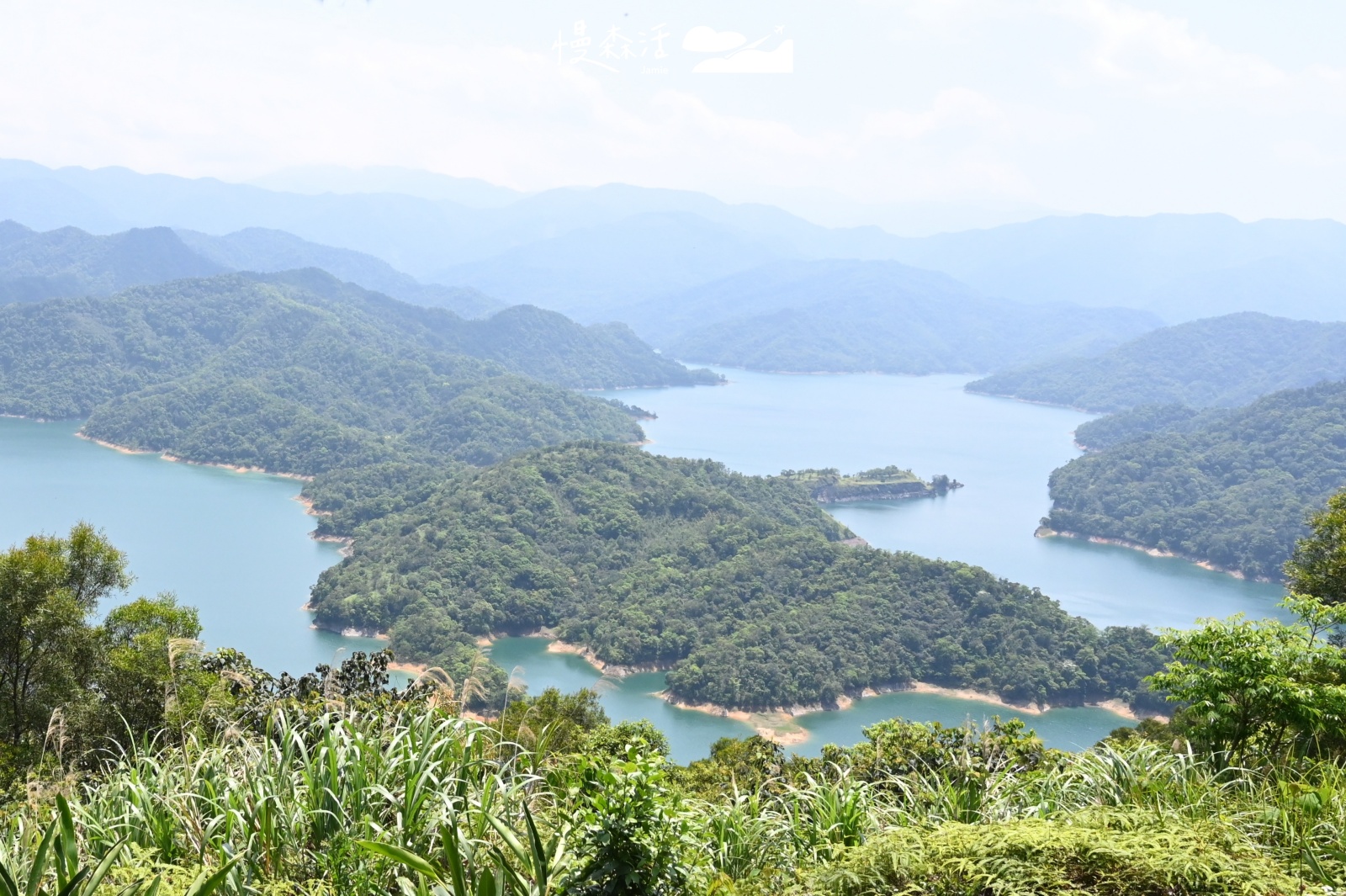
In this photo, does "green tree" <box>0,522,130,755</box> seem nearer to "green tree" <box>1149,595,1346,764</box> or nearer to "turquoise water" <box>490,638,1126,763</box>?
"green tree" <box>1149,595,1346,764</box>

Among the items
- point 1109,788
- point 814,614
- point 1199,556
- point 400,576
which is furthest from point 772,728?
point 1199,556

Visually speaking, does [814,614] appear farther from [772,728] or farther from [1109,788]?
[1109,788]

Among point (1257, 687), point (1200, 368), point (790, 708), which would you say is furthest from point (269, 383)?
point (1200, 368)

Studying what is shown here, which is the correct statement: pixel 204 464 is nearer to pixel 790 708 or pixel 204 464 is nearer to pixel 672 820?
pixel 790 708

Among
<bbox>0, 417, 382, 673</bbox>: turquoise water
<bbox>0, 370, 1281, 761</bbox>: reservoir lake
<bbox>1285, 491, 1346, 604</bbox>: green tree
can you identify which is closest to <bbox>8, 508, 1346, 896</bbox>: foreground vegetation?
<bbox>1285, 491, 1346, 604</bbox>: green tree

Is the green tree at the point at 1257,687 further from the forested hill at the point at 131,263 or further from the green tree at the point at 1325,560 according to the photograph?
the forested hill at the point at 131,263

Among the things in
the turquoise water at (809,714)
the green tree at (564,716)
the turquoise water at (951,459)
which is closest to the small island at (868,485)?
the turquoise water at (951,459)
